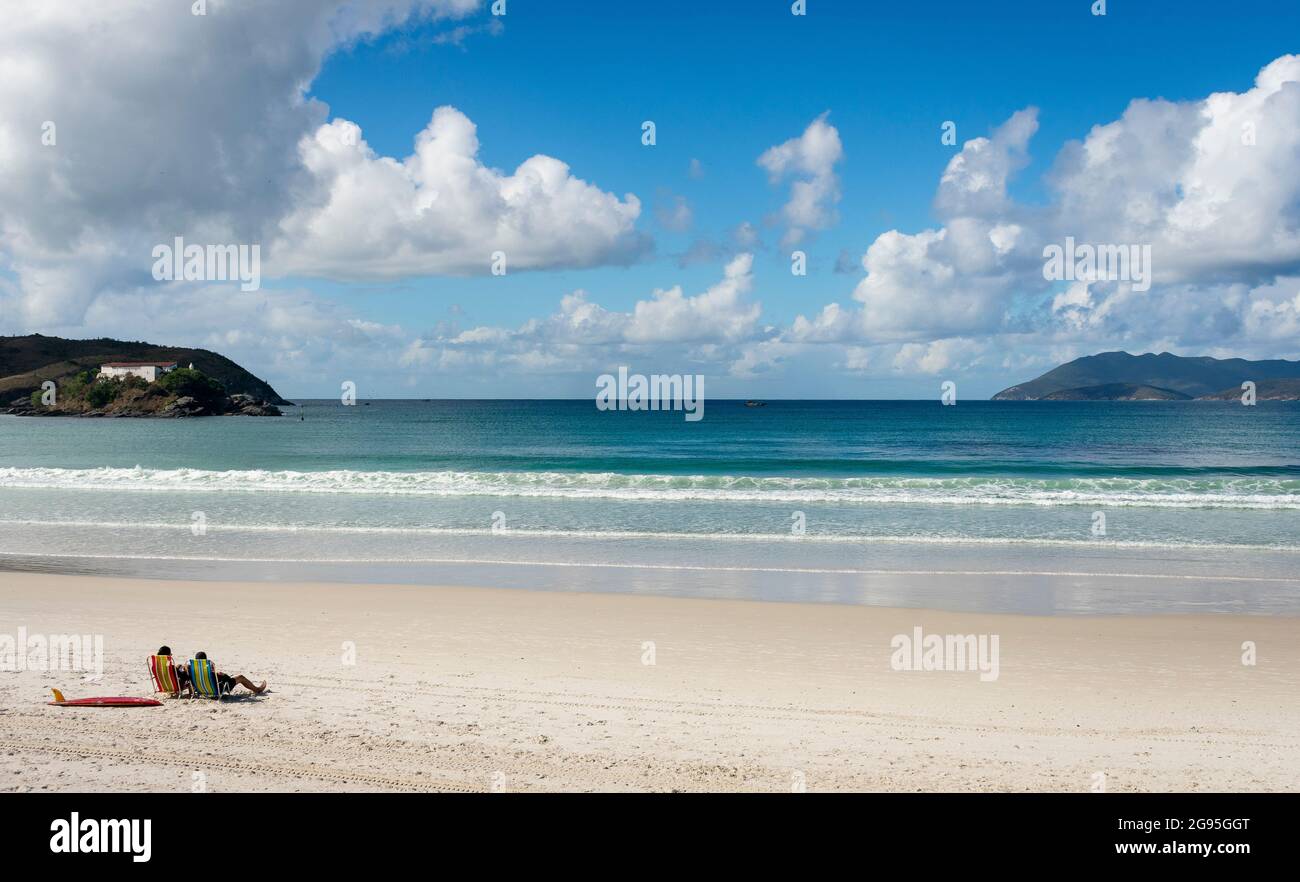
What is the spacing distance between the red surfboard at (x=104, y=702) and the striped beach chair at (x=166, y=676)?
224mm

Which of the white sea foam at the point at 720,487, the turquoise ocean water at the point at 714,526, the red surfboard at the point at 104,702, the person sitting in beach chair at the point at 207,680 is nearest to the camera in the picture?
the red surfboard at the point at 104,702

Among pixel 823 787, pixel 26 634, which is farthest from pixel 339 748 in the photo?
pixel 26 634

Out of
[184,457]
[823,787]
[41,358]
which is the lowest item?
[823,787]

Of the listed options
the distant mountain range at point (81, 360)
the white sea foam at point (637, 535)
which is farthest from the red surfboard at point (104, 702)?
the distant mountain range at point (81, 360)

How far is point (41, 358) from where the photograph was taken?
165625 mm

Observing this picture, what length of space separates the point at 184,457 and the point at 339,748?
46667 millimetres

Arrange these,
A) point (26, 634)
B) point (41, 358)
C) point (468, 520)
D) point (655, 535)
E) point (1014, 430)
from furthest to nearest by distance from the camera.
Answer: point (41, 358) → point (1014, 430) → point (468, 520) → point (655, 535) → point (26, 634)

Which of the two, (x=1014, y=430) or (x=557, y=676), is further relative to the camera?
(x=1014, y=430)

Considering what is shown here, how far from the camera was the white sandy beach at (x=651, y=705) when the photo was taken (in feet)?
21.3

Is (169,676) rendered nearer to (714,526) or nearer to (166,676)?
(166,676)

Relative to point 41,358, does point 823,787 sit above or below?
below

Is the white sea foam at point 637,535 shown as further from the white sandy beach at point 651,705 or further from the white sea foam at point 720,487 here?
the white sandy beach at point 651,705

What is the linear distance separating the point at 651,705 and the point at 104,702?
5.20m

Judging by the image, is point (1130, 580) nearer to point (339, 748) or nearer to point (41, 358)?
point (339, 748)
